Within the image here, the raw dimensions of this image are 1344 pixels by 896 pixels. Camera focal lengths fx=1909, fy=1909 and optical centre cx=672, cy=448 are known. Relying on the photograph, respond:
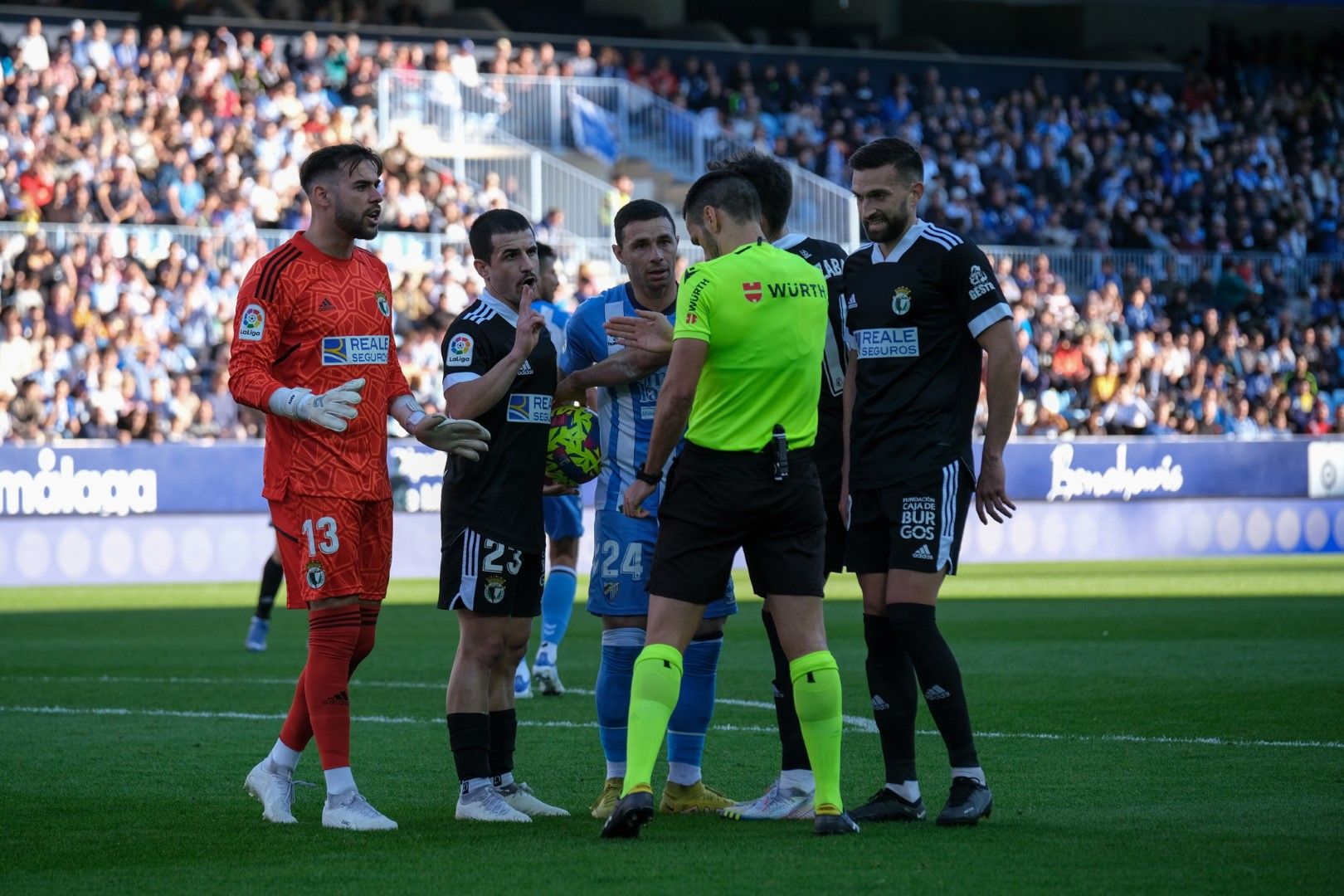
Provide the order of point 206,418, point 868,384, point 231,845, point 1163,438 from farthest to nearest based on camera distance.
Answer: point 1163,438, point 206,418, point 868,384, point 231,845

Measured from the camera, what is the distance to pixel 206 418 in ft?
74.2

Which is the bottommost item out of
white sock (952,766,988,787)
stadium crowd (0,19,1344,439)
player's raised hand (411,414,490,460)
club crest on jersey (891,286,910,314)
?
white sock (952,766,988,787)

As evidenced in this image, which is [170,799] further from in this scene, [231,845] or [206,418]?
[206,418]

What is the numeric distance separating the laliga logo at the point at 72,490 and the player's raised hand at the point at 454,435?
15328 millimetres

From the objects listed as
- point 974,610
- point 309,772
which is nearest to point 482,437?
point 309,772

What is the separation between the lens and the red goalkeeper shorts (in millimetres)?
6672

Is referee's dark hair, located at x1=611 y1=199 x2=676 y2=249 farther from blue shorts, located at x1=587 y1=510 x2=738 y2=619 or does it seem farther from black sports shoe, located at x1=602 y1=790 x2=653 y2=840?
black sports shoe, located at x1=602 y1=790 x2=653 y2=840

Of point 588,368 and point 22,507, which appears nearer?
point 588,368

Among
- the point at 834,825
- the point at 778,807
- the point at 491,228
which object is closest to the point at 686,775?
the point at 778,807

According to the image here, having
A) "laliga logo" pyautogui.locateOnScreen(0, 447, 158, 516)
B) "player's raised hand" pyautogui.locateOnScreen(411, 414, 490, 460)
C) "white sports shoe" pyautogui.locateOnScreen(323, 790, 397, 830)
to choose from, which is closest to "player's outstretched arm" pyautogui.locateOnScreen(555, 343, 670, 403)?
"player's raised hand" pyautogui.locateOnScreen(411, 414, 490, 460)

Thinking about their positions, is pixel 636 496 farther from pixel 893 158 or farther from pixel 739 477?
pixel 893 158

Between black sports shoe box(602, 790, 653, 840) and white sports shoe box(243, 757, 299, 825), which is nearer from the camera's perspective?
black sports shoe box(602, 790, 653, 840)

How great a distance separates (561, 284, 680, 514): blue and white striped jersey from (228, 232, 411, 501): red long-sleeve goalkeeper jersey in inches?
32.9

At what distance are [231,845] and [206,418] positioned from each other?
1685 cm
